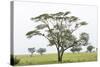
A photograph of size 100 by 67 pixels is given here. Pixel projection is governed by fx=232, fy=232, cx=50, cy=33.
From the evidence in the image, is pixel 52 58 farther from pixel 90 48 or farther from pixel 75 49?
pixel 90 48

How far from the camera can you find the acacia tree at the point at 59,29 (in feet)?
9.12

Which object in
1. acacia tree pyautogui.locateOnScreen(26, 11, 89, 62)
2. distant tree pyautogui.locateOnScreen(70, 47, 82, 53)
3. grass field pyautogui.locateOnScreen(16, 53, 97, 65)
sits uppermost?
acacia tree pyautogui.locateOnScreen(26, 11, 89, 62)

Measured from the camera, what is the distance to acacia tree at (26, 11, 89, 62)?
9.12 ft

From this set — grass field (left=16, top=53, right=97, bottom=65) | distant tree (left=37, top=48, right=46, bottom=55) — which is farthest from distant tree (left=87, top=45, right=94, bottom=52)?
distant tree (left=37, top=48, right=46, bottom=55)

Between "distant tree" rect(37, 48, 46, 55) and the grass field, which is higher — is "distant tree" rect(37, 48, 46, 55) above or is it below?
above

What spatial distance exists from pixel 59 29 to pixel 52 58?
37cm

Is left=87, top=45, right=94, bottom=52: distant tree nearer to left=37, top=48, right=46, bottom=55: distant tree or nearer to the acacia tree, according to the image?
the acacia tree

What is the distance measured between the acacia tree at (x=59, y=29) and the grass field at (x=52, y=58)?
0.27 feet

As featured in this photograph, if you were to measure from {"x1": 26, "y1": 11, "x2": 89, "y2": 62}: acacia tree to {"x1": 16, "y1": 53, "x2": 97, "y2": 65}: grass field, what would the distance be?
0.08 metres

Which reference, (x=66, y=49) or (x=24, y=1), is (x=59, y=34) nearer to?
(x=66, y=49)

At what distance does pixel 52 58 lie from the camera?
9.29ft

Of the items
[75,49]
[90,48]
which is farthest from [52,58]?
[90,48]

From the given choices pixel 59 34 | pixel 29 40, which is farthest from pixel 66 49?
pixel 29 40
